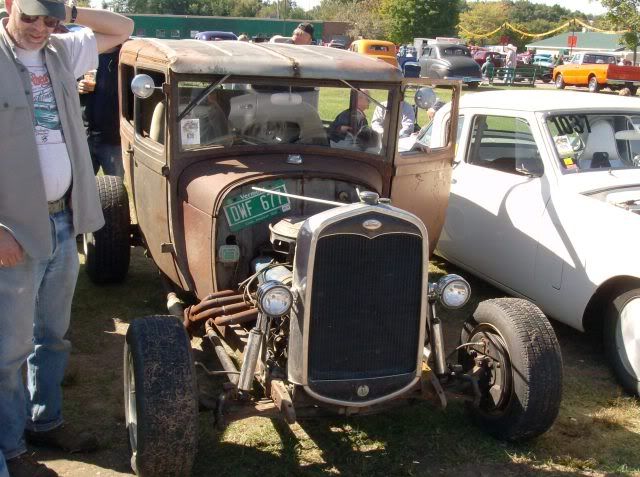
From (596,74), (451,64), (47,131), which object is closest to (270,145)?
(47,131)

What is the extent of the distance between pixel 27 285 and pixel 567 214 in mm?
3447

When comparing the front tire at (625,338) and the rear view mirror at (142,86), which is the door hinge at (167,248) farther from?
the front tire at (625,338)

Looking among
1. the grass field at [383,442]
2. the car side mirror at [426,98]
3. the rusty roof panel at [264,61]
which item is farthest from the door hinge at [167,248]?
the car side mirror at [426,98]

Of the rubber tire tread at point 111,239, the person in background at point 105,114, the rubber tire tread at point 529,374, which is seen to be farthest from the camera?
the person in background at point 105,114

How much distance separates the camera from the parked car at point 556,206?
452 cm

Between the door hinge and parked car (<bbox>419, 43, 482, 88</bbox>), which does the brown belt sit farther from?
parked car (<bbox>419, 43, 482, 88</bbox>)

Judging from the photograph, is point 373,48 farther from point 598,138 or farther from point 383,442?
point 383,442

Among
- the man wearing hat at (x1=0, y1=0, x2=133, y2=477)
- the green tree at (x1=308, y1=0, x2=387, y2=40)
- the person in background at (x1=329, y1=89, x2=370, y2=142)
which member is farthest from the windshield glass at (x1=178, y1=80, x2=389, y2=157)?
the green tree at (x1=308, y1=0, x2=387, y2=40)

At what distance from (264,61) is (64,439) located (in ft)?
7.28

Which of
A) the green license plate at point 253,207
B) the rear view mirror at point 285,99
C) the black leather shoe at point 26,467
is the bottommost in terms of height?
the black leather shoe at point 26,467

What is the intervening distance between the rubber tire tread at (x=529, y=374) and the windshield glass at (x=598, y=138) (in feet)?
6.85

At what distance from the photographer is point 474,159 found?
6055 millimetres

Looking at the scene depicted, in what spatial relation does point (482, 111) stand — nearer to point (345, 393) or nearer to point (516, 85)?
point (345, 393)

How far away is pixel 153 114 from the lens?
4648mm
